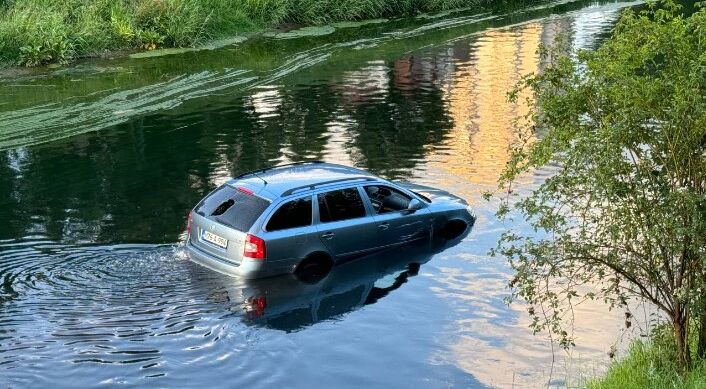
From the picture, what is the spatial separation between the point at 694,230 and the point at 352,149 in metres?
14.4

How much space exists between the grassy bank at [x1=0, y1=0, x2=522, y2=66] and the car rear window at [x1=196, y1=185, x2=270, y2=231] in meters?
20.8

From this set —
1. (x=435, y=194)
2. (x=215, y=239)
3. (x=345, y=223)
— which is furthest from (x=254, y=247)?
(x=435, y=194)

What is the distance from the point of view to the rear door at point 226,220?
15.1m

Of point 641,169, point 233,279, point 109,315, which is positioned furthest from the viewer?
point 233,279

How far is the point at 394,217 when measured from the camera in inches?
659

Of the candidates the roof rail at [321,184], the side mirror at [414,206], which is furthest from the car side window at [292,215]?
the side mirror at [414,206]

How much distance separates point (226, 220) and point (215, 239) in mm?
319

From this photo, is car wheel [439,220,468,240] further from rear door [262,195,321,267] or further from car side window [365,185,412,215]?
rear door [262,195,321,267]

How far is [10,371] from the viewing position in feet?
40.0

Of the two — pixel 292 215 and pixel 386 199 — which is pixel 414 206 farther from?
pixel 292 215

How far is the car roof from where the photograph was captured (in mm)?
15586

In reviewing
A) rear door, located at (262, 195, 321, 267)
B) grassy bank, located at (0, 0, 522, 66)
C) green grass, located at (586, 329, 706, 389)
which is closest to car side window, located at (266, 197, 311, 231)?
rear door, located at (262, 195, 321, 267)

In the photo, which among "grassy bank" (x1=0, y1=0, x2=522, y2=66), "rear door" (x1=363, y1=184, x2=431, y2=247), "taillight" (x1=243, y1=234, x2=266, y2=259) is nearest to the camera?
"taillight" (x1=243, y1=234, x2=266, y2=259)

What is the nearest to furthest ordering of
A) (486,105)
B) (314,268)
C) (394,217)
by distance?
(314,268)
(394,217)
(486,105)
